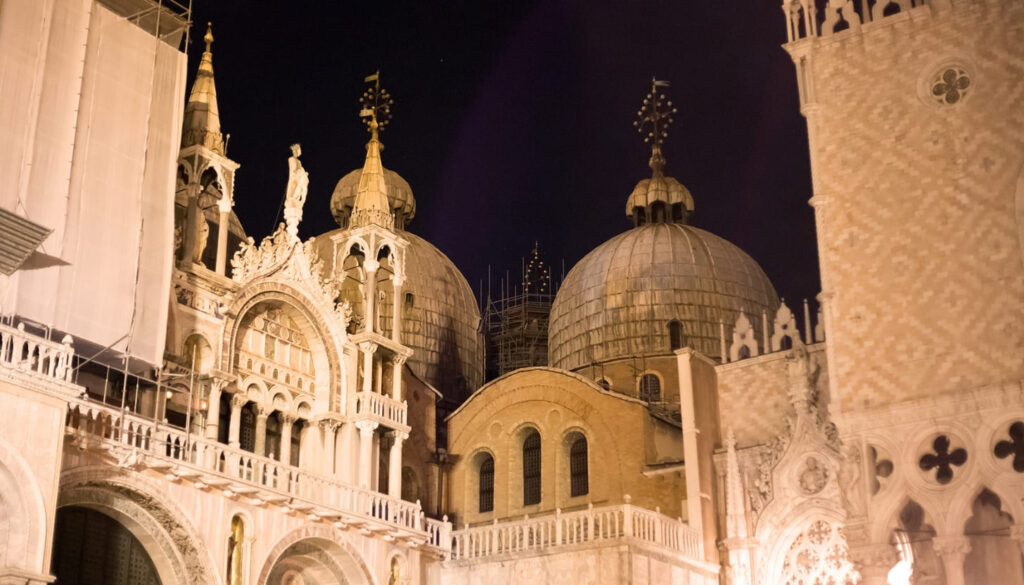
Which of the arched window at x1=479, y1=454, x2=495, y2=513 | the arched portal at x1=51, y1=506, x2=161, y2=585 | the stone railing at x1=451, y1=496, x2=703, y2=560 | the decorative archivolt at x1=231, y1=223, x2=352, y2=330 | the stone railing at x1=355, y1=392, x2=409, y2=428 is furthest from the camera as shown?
the arched window at x1=479, y1=454, x2=495, y2=513

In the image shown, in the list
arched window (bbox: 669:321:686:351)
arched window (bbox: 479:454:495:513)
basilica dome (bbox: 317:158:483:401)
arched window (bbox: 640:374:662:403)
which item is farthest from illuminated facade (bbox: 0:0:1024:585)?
basilica dome (bbox: 317:158:483:401)

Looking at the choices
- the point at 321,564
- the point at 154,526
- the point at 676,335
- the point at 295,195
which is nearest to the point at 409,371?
the point at 295,195

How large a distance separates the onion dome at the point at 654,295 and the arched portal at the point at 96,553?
16640 mm

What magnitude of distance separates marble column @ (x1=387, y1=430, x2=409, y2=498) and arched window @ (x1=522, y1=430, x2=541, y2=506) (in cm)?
386

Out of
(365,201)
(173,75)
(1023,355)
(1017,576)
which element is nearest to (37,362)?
(173,75)

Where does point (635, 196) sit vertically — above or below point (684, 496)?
above

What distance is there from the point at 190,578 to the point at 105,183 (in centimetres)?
603

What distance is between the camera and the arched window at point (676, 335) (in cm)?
3394

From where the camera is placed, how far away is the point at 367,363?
25031mm

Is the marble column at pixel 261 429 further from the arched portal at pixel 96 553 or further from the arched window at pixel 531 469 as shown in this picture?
the arched window at pixel 531 469

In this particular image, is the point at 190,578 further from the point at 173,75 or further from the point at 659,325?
the point at 659,325

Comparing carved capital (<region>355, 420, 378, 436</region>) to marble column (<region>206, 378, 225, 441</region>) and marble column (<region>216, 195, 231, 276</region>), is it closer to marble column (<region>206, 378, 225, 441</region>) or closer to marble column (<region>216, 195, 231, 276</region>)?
marble column (<region>206, 378, 225, 441</region>)

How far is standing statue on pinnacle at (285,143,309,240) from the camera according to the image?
2422cm

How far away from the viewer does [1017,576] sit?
20.3 meters
